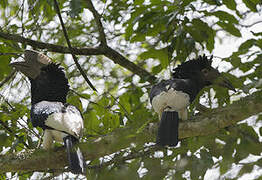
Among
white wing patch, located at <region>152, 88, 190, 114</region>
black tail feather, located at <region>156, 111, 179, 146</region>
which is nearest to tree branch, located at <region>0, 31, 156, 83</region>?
white wing patch, located at <region>152, 88, 190, 114</region>

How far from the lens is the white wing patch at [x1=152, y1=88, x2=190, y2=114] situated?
2918mm

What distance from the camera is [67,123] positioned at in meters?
2.92

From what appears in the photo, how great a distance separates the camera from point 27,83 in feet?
11.4

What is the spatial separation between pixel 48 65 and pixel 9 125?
723 mm

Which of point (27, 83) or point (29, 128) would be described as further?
point (27, 83)

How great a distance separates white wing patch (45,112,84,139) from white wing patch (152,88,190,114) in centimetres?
56

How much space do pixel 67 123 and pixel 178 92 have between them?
0.82m

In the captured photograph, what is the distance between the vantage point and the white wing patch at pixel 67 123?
2.89m

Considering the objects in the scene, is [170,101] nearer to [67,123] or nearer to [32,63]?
[67,123]

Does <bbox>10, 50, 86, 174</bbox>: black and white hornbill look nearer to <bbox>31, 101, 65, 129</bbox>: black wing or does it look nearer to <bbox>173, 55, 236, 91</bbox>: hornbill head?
<bbox>31, 101, 65, 129</bbox>: black wing

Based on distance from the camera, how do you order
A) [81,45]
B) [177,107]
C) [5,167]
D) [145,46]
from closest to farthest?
[5,167] → [177,107] → [81,45] → [145,46]

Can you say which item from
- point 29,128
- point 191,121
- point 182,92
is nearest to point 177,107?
point 182,92

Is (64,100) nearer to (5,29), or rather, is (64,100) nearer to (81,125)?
(81,125)

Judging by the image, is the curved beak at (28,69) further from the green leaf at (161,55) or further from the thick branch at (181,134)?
the thick branch at (181,134)
